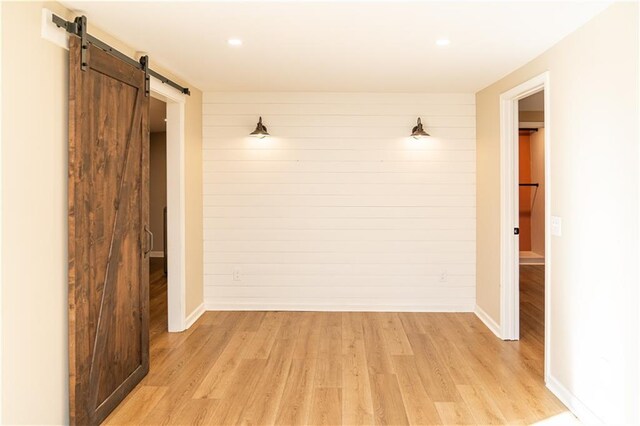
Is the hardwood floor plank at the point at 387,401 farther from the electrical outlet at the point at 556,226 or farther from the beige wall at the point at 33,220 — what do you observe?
the beige wall at the point at 33,220

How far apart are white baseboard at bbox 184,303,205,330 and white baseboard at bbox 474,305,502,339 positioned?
121 inches

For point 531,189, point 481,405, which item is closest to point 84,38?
point 481,405

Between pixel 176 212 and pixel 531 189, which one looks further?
pixel 531 189

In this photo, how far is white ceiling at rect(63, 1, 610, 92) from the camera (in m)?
2.52

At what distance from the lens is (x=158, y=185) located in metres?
8.91

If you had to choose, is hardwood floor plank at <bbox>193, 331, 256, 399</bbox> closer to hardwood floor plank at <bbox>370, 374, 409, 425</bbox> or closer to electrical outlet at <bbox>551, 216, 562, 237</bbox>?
hardwood floor plank at <bbox>370, 374, 409, 425</bbox>

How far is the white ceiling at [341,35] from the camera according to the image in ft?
8.26

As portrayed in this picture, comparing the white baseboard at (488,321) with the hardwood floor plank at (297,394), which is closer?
the hardwood floor plank at (297,394)

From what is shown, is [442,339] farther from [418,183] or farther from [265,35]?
[265,35]

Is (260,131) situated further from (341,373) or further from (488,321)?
(488,321)

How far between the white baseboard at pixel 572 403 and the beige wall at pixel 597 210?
33 mm

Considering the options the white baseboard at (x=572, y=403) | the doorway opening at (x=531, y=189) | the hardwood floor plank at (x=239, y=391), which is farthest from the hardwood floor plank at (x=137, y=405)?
the doorway opening at (x=531, y=189)

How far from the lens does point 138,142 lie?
10.2ft

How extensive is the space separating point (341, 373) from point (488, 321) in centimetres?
196
